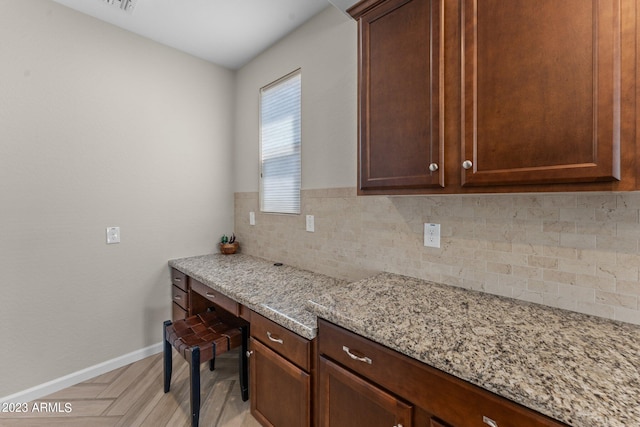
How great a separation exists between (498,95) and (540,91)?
120 mm

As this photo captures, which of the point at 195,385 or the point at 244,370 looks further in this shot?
the point at 244,370

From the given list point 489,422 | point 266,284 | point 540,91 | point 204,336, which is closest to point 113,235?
point 204,336

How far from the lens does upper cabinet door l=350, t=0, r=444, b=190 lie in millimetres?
1144

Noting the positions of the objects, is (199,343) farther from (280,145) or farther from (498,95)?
(498,95)

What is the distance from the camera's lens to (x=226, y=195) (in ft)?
9.58

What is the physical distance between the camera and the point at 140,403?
1856 millimetres

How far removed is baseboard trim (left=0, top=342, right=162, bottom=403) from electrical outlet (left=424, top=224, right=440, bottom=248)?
8.11 ft

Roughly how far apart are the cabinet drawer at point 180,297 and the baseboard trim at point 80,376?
1.39 feet

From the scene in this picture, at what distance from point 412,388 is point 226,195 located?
2523 millimetres

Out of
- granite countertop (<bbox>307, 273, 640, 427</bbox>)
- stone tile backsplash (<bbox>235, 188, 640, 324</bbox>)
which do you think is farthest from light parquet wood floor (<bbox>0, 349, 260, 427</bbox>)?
granite countertop (<bbox>307, 273, 640, 427</bbox>)

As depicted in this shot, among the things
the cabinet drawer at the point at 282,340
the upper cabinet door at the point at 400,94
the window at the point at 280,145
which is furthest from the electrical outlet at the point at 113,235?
the upper cabinet door at the point at 400,94

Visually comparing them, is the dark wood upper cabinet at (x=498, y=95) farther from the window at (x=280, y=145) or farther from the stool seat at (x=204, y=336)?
the stool seat at (x=204, y=336)

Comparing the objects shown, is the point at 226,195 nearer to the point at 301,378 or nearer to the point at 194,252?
the point at 194,252

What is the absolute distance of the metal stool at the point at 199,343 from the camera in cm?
157
